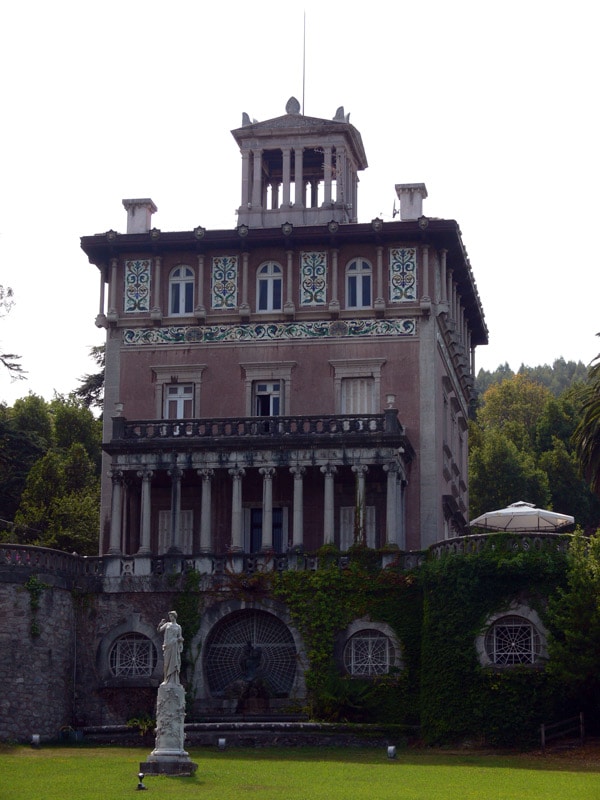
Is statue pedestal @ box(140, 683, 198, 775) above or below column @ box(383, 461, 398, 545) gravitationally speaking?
below

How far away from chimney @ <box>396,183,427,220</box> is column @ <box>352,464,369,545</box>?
38.2 feet

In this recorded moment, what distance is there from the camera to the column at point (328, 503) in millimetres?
55562

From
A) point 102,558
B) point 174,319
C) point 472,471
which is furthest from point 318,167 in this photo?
point 472,471

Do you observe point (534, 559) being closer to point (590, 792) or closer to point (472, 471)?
point (590, 792)

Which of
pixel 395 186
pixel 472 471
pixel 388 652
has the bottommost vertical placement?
pixel 388 652

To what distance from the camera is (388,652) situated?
52094 millimetres

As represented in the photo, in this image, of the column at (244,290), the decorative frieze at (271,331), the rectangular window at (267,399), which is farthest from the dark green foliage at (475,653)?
the column at (244,290)

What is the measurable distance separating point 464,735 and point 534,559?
5597mm

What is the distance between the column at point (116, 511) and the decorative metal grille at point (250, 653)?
479cm

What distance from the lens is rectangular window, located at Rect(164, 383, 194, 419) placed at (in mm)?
60844

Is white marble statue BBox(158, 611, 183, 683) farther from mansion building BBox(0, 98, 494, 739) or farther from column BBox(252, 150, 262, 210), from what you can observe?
column BBox(252, 150, 262, 210)

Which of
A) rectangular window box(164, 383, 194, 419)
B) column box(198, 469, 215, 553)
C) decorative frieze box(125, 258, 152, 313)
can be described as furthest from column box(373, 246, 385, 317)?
column box(198, 469, 215, 553)

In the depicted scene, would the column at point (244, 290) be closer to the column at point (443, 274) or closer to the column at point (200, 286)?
the column at point (200, 286)

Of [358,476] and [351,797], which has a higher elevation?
[358,476]
